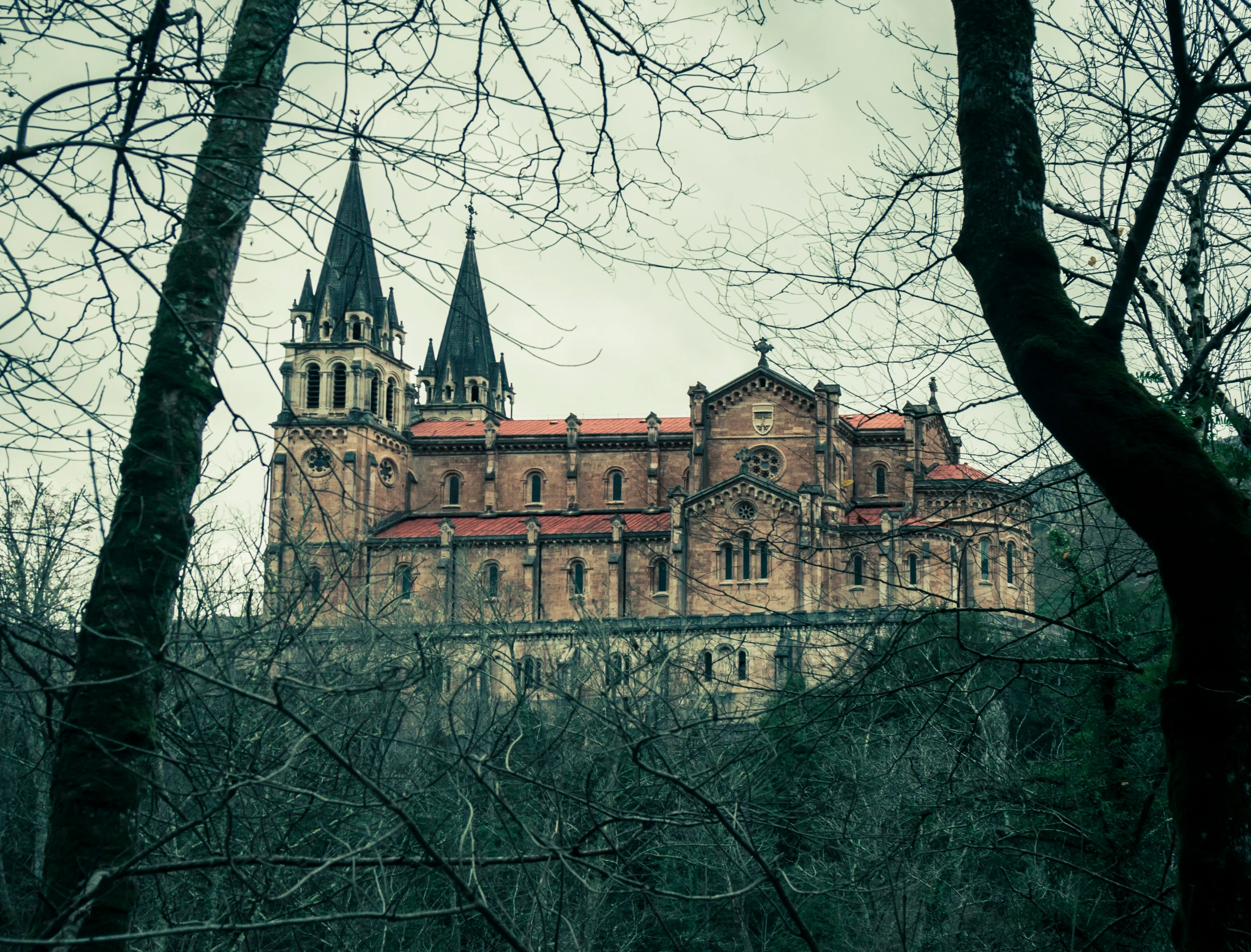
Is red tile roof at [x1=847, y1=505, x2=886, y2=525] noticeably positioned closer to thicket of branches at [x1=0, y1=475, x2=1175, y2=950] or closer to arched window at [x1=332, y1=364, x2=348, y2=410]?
thicket of branches at [x1=0, y1=475, x2=1175, y2=950]

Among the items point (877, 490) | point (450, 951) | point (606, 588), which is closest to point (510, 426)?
point (606, 588)

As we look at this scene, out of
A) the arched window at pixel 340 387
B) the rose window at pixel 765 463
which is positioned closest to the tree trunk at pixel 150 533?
the rose window at pixel 765 463

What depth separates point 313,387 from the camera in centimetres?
5725

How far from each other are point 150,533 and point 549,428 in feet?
181

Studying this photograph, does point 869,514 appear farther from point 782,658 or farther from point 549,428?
point 782,658

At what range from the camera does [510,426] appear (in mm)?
60000

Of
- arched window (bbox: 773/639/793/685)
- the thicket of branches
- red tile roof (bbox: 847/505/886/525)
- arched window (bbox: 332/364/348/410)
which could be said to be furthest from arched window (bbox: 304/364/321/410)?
arched window (bbox: 773/639/793/685)

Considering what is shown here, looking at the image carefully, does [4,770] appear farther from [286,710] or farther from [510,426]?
[510,426]

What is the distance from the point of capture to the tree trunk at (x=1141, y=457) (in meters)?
3.59

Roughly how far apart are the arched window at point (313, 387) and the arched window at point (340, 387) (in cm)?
73

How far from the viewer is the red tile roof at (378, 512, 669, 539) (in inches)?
2110

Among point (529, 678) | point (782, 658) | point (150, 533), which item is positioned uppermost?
point (150, 533)

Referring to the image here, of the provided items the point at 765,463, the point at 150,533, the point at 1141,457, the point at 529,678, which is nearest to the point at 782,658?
the point at 529,678

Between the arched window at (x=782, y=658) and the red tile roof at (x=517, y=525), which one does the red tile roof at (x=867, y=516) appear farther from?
the arched window at (x=782, y=658)
